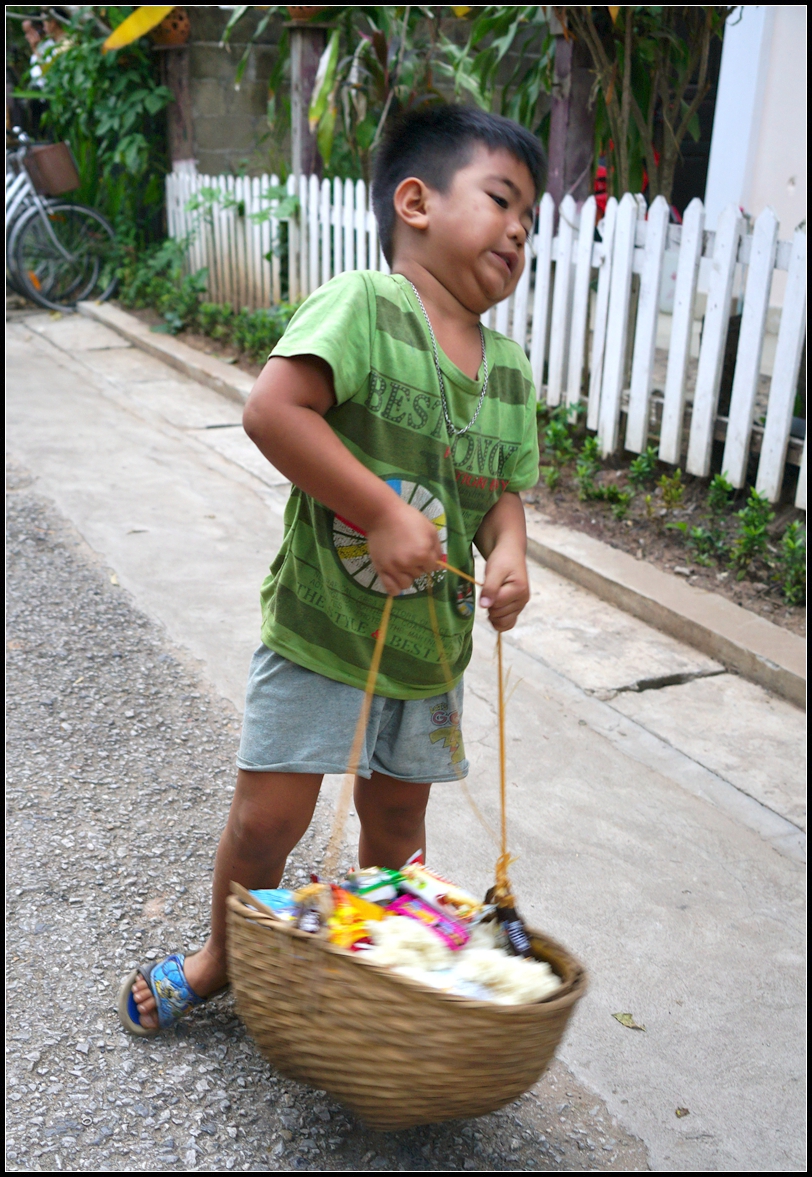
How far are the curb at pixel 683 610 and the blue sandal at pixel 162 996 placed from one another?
2.19m

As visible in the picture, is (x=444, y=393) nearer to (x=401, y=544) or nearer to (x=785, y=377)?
(x=401, y=544)

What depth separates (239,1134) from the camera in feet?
5.56

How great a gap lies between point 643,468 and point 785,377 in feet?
2.65

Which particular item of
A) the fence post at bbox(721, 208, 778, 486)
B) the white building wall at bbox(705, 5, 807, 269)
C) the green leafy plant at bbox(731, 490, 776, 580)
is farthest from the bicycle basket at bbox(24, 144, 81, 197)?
the green leafy plant at bbox(731, 490, 776, 580)

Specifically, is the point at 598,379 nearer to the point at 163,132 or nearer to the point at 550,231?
the point at 550,231

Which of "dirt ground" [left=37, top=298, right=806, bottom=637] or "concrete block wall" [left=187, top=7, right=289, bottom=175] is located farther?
"concrete block wall" [left=187, top=7, right=289, bottom=175]

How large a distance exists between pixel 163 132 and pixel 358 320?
29.2 feet

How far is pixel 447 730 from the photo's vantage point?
180 centimetres

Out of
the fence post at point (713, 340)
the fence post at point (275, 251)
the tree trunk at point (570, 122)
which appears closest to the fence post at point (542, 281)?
the tree trunk at point (570, 122)

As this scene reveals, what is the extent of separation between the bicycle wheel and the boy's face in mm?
8099

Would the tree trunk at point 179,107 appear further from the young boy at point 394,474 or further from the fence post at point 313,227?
the young boy at point 394,474

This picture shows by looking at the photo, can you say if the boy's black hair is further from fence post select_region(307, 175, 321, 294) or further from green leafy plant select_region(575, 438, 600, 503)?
fence post select_region(307, 175, 321, 294)

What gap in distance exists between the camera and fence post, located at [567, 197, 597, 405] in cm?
503

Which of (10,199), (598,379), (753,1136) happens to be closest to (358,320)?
(753,1136)
